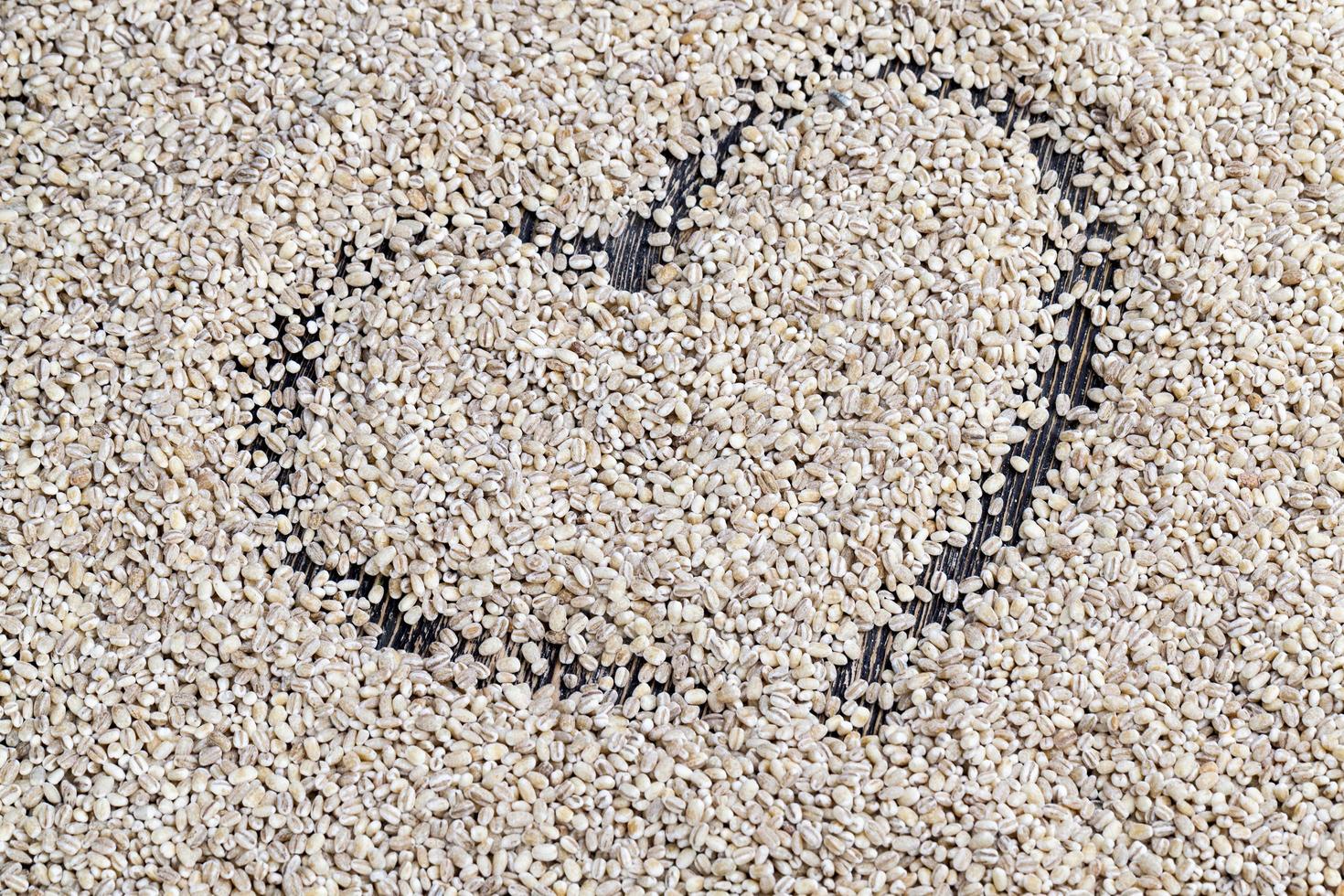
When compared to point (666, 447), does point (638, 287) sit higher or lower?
higher

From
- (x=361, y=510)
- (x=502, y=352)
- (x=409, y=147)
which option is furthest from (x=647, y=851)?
(x=409, y=147)

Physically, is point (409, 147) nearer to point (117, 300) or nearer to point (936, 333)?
point (117, 300)

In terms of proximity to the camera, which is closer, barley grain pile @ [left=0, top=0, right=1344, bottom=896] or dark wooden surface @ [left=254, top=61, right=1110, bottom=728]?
barley grain pile @ [left=0, top=0, right=1344, bottom=896]

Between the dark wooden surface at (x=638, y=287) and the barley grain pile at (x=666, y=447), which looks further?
the dark wooden surface at (x=638, y=287)
